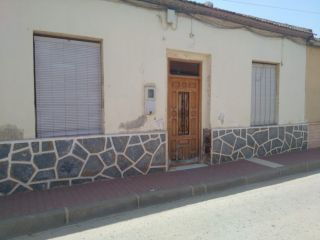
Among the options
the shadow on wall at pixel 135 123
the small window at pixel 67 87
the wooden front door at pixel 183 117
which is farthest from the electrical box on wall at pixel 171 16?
the shadow on wall at pixel 135 123

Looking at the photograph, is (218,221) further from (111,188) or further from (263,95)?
(263,95)

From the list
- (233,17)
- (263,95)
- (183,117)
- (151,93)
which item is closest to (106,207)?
(151,93)

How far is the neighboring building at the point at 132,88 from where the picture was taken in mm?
6367

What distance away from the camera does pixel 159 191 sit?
6.57 m

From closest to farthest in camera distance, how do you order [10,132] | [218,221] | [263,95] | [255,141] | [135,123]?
[218,221] → [10,132] → [135,123] → [255,141] → [263,95]

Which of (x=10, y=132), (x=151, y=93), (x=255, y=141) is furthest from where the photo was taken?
(x=255, y=141)

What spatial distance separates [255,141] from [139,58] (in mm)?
4481

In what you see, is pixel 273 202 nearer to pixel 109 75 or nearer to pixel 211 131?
pixel 211 131

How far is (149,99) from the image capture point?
793 centimetres

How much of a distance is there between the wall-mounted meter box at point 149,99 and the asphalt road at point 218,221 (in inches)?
89.0

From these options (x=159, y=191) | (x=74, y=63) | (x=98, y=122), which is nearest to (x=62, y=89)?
(x=74, y=63)

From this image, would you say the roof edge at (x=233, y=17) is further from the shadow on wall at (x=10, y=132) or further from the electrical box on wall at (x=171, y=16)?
the shadow on wall at (x=10, y=132)

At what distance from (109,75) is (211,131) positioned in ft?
10.5

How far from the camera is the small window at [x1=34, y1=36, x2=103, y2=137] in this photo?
6648 mm
